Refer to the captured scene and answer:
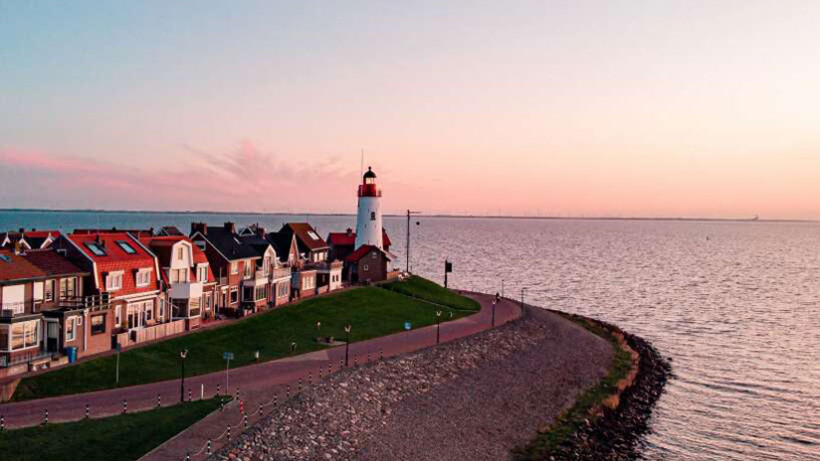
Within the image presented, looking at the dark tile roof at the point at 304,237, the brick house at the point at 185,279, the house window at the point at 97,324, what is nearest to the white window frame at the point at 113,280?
the house window at the point at 97,324

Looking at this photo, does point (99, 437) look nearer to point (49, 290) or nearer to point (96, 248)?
point (49, 290)

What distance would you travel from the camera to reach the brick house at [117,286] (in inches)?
1822

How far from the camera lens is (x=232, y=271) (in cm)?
6291

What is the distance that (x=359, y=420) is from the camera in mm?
38250

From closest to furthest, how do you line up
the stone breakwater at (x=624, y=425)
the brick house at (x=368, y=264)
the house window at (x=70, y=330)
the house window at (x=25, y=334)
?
the stone breakwater at (x=624, y=425), the house window at (x=25, y=334), the house window at (x=70, y=330), the brick house at (x=368, y=264)

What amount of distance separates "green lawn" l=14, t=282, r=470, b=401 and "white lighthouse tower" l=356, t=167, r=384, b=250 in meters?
14.1

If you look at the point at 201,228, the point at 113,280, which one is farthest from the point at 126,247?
the point at 201,228

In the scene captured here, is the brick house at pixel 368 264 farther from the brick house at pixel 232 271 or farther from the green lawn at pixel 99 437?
the green lawn at pixel 99 437

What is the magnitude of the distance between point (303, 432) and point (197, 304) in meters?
26.1

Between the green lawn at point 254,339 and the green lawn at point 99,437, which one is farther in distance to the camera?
the green lawn at point 254,339

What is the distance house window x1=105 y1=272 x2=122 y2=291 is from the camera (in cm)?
4853

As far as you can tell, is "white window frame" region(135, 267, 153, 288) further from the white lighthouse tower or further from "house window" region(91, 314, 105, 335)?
the white lighthouse tower

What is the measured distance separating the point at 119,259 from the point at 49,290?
21.8ft

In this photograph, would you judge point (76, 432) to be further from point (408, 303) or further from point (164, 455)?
point (408, 303)
